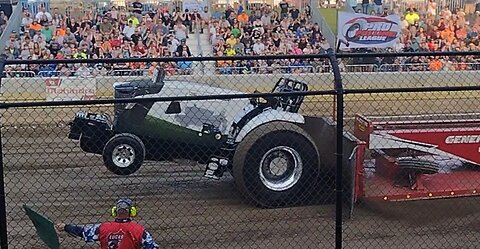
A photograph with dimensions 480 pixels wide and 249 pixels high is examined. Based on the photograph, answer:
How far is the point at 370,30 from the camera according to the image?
17609 mm

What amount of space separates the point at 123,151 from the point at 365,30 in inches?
378

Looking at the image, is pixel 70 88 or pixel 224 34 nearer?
pixel 70 88

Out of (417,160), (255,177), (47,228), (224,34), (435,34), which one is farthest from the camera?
(435,34)

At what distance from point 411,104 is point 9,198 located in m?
9.21

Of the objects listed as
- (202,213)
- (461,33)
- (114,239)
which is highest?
(114,239)

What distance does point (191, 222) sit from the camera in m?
8.74

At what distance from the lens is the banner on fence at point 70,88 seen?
573 inches

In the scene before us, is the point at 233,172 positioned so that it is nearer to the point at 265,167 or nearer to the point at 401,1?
the point at 265,167

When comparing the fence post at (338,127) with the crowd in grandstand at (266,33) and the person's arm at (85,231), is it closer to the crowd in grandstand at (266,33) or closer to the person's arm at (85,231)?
the person's arm at (85,231)

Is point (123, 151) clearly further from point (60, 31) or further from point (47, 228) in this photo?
point (60, 31)

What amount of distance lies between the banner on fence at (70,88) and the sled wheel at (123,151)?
5.16 meters

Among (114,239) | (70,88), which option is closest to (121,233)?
(114,239)

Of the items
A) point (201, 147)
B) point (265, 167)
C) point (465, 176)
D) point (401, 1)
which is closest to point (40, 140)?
point (201, 147)

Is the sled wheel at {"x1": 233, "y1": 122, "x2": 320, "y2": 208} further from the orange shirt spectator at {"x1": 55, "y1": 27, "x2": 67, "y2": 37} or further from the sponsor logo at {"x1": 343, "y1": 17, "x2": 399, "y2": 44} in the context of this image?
the orange shirt spectator at {"x1": 55, "y1": 27, "x2": 67, "y2": 37}
